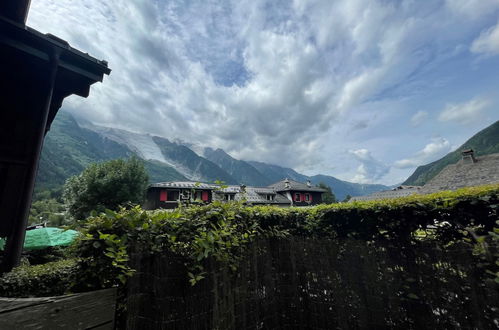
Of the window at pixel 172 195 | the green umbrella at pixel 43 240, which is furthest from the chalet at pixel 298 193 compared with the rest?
the green umbrella at pixel 43 240

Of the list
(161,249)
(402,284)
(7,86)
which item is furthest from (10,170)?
(402,284)

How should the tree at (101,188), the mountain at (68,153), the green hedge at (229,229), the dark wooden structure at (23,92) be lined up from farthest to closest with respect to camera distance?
the mountain at (68,153) → the tree at (101,188) → the dark wooden structure at (23,92) → the green hedge at (229,229)

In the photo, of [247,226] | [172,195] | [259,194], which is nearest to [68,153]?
[172,195]

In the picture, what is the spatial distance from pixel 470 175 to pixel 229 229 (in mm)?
23642

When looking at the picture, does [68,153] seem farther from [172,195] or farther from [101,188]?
[101,188]

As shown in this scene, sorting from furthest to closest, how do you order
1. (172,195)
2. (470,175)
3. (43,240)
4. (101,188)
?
(172,195), (101,188), (470,175), (43,240)

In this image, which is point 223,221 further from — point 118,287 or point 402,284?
point 402,284

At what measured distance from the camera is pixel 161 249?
1.90m

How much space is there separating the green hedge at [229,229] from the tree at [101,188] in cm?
2097

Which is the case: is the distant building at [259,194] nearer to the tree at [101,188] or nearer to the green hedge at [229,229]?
the tree at [101,188]

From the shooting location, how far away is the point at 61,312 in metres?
1.08

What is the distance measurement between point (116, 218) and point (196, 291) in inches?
42.5

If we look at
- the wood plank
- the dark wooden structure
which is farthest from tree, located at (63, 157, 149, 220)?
the wood plank

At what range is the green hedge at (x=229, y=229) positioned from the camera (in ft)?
5.27
